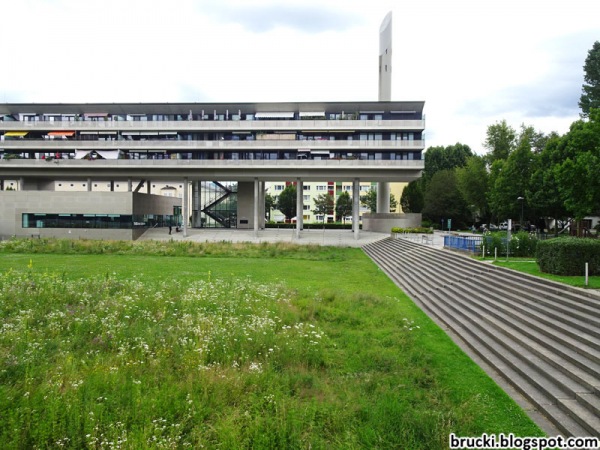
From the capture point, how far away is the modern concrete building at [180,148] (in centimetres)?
4700

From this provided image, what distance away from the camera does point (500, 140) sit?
57625mm

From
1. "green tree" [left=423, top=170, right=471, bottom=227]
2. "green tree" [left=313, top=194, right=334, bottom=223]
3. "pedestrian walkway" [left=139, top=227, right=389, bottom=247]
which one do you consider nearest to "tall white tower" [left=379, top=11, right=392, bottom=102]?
"green tree" [left=423, top=170, right=471, bottom=227]

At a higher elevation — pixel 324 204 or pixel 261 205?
pixel 324 204

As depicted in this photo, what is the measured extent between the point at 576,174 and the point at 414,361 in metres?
Answer: 24.6

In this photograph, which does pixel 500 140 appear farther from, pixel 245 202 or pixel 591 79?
pixel 245 202

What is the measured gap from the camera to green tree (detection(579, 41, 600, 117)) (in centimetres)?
4275

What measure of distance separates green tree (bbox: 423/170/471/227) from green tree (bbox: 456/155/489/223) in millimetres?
3344

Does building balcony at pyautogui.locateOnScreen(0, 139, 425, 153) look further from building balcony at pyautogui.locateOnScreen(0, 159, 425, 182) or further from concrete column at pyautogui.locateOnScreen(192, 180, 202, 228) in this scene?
concrete column at pyautogui.locateOnScreen(192, 180, 202, 228)

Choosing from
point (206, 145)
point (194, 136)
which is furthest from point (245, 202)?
point (194, 136)

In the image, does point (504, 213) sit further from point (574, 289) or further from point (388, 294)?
point (574, 289)

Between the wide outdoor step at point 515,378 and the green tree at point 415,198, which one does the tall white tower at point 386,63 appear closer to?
the green tree at point 415,198

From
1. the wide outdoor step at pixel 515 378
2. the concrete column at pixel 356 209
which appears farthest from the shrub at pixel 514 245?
the concrete column at pixel 356 209

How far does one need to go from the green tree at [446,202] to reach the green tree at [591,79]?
22.3 m

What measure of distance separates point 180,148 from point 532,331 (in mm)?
45779
